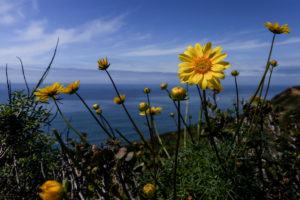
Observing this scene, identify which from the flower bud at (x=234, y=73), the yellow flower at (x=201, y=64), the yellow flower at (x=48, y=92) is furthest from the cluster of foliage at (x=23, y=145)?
the flower bud at (x=234, y=73)

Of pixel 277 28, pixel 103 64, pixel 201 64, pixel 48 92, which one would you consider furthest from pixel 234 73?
pixel 48 92

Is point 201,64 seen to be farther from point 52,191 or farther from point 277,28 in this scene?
point 52,191

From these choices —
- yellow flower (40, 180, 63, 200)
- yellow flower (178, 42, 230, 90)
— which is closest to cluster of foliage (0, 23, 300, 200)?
yellow flower (178, 42, 230, 90)

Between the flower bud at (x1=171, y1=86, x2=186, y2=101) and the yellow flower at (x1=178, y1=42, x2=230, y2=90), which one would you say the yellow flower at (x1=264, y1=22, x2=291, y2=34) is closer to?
the yellow flower at (x1=178, y1=42, x2=230, y2=90)

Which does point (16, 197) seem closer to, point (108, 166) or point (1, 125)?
point (1, 125)

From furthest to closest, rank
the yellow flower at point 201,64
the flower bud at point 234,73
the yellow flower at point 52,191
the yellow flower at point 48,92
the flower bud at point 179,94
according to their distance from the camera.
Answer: the flower bud at point 234,73
the yellow flower at point 48,92
the yellow flower at point 201,64
the flower bud at point 179,94
the yellow flower at point 52,191

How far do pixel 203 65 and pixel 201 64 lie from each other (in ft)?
0.06

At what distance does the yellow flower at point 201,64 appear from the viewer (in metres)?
1.29

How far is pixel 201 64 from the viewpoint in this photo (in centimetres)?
138

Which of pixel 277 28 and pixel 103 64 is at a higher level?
pixel 277 28

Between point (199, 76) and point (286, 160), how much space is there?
4.90 feet

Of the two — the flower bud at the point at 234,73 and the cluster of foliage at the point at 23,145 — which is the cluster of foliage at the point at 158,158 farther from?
the flower bud at the point at 234,73

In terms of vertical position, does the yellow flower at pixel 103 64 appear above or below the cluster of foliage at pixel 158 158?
above

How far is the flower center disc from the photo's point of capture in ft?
4.49
